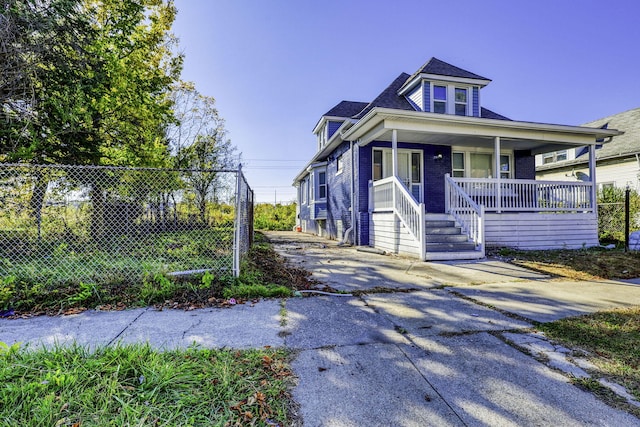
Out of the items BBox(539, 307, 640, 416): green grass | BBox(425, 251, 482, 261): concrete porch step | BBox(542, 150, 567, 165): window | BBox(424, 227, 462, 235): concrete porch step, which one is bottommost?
BBox(539, 307, 640, 416): green grass

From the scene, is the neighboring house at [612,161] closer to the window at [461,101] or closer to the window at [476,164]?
the window at [476,164]

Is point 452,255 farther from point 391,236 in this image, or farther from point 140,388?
point 140,388

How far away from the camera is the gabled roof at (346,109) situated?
15245mm

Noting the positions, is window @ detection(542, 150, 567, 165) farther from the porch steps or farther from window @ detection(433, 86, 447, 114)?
the porch steps

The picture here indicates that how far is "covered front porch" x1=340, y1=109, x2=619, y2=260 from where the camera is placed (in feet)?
24.8

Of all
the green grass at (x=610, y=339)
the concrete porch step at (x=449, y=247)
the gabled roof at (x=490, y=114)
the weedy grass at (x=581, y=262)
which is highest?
the gabled roof at (x=490, y=114)

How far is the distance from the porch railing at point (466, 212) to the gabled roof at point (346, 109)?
8459 millimetres

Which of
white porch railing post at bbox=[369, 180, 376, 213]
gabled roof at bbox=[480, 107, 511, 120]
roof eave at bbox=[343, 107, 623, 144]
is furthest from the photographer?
gabled roof at bbox=[480, 107, 511, 120]

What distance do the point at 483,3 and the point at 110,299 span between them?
12.1 meters

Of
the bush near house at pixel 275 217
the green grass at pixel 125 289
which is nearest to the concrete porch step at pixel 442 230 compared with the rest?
the green grass at pixel 125 289

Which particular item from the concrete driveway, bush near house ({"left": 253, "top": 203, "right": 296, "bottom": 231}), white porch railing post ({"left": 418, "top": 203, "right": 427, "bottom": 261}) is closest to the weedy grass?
the concrete driveway

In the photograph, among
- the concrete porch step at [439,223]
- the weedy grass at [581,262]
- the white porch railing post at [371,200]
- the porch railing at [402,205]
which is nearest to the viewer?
the weedy grass at [581,262]

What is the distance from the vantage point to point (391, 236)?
27.5ft

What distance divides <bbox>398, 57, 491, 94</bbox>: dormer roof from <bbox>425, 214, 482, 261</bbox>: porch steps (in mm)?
6079
